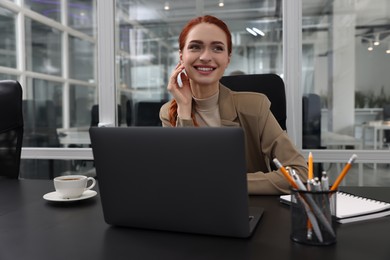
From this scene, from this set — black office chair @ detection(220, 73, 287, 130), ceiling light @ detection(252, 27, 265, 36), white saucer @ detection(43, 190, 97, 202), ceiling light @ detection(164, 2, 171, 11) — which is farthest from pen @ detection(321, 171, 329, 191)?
ceiling light @ detection(164, 2, 171, 11)

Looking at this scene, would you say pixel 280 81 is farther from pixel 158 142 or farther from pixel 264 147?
Answer: pixel 158 142

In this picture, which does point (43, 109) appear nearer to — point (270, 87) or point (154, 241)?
point (270, 87)

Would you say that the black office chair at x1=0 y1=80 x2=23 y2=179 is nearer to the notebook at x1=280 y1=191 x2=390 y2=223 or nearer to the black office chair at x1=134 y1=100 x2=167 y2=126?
the black office chair at x1=134 y1=100 x2=167 y2=126

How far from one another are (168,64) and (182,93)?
1.45 m

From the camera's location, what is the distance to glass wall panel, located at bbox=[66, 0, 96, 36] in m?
2.82

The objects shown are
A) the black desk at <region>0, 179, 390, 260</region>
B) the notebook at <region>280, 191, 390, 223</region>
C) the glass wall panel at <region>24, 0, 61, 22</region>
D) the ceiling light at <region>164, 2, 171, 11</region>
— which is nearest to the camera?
the black desk at <region>0, 179, 390, 260</region>

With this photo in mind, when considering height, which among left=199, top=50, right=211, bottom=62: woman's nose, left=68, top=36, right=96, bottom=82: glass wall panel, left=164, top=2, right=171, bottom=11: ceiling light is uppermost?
left=164, top=2, right=171, bottom=11: ceiling light

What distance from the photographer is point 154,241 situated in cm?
70

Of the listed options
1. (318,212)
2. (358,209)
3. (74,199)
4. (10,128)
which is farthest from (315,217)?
(10,128)

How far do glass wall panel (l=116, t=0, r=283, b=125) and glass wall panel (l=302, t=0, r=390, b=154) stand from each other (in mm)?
243

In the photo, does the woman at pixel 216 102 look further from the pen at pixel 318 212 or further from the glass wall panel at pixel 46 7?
the glass wall panel at pixel 46 7

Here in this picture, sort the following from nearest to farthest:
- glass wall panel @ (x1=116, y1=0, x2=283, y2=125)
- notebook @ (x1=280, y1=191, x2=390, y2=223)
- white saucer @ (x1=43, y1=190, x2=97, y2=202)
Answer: notebook @ (x1=280, y1=191, x2=390, y2=223) → white saucer @ (x1=43, y1=190, x2=97, y2=202) → glass wall panel @ (x1=116, y1=0, x2=283, y2=125)

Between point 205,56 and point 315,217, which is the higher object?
point 205,56

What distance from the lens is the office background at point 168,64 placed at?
2.46m
